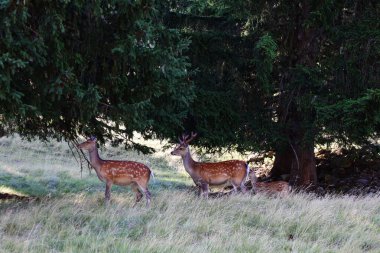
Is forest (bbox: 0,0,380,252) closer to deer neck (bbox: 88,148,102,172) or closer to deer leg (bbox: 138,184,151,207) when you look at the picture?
deer leg (bbox: 138,184,151,207)

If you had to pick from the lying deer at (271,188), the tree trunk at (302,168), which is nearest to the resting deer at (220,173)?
the lying deer at (271,188)

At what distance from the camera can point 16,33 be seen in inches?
289

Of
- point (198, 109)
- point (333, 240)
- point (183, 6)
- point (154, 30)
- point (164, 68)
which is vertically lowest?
point (333, 240)

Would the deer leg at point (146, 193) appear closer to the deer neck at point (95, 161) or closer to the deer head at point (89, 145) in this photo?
the deer neck at point (95, 161)

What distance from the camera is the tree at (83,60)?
24.0ft

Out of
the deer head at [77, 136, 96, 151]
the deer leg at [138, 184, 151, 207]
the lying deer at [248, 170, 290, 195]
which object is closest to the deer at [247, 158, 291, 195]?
the lying deer at [248, 170, 290, 195]

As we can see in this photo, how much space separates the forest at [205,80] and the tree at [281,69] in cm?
3

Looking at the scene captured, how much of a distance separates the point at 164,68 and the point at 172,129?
349 centimetres

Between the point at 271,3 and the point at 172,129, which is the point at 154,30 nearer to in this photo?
the point at 172,129

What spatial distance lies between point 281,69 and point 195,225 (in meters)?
6.77

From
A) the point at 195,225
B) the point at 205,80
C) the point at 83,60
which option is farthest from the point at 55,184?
the point at 195,225

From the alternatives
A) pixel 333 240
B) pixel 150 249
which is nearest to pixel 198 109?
pixel 333 240

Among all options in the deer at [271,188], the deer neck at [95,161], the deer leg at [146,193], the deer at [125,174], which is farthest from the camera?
the deer at [271,188]

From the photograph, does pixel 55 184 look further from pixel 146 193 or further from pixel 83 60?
pixel 83 60
